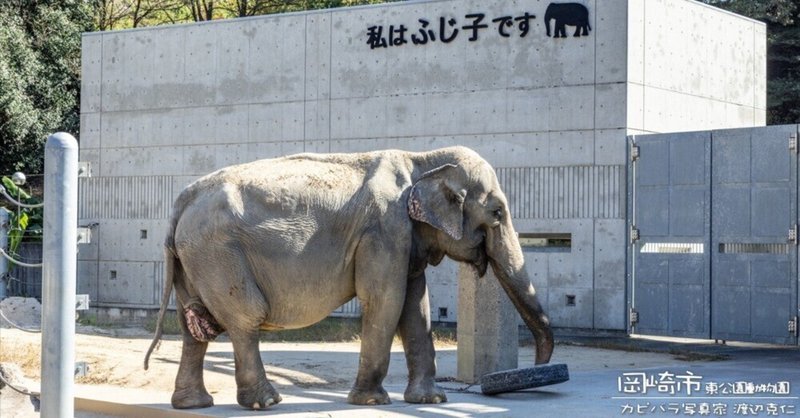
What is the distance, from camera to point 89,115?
89.5ft

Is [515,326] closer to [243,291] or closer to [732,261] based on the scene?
[243,291]

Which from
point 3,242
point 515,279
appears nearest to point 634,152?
point 515,279

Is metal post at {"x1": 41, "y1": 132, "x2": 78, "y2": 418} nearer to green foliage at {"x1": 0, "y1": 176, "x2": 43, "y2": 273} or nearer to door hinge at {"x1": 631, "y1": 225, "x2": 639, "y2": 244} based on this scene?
door hinge at {"x1": 631, "y1": 225, "x2": 639, "y2": 244}

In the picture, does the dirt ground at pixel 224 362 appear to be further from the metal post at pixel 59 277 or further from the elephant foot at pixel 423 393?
the metal post at pixel 59 277

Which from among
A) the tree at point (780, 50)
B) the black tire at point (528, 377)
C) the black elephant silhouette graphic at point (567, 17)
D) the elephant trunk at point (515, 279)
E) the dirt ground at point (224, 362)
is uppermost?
the tree at point (780, 50)

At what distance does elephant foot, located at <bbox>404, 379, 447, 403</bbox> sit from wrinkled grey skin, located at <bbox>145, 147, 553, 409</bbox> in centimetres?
1

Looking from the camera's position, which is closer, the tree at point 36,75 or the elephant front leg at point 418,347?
the elephant front leg at point 418,347

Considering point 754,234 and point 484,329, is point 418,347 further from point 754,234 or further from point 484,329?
point 754,234

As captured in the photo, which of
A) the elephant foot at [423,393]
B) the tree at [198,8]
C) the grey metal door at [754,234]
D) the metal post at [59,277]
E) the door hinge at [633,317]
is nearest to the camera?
the metal post at [59,277]

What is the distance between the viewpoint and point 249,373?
11602mm

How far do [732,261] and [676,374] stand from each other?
167 inches

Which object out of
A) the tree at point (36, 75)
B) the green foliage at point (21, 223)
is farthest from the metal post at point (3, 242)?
the tree at point (36, 75)

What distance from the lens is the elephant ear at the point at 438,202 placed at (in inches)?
472

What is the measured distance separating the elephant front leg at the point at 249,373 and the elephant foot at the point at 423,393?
1.37 metres
